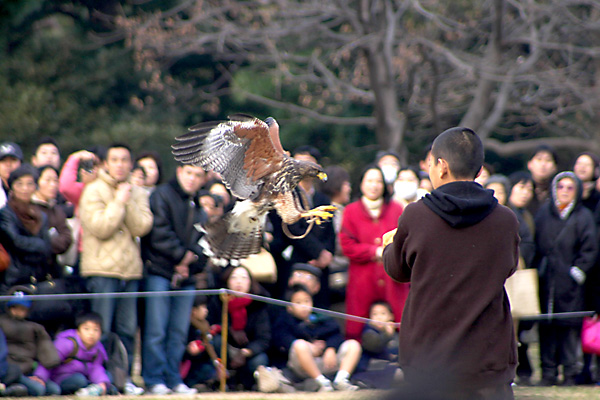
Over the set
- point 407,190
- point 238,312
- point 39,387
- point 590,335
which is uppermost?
point 407,190

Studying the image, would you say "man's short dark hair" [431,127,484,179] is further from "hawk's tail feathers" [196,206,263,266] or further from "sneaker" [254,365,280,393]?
"sneaker" [254,365,280,393]

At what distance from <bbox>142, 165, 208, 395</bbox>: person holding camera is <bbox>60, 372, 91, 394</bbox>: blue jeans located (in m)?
0.40

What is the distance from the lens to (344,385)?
525 centimetres

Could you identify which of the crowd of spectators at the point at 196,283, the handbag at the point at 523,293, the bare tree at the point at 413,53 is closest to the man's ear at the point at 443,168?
the crowd of spectators at the point at 196,283

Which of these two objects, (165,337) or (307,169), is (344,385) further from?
(307,169)

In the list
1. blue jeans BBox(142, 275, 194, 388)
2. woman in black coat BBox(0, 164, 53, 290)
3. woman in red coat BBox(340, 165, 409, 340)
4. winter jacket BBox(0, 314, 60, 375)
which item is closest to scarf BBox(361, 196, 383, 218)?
woman in red coat BBox(340, 165, 409, 340)

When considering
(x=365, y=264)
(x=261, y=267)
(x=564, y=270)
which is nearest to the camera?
(x=261, y=267)

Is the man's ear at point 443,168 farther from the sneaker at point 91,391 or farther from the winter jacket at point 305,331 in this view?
the sneaker at point 91,391

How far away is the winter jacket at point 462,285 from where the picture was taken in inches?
107

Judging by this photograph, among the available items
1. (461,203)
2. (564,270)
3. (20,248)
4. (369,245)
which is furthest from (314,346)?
(461,203)

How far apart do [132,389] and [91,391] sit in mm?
270

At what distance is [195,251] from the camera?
575 centimetres

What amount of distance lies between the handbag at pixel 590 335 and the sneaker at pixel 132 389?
360cm

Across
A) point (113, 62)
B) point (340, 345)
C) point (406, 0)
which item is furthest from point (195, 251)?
point (113, 62)
